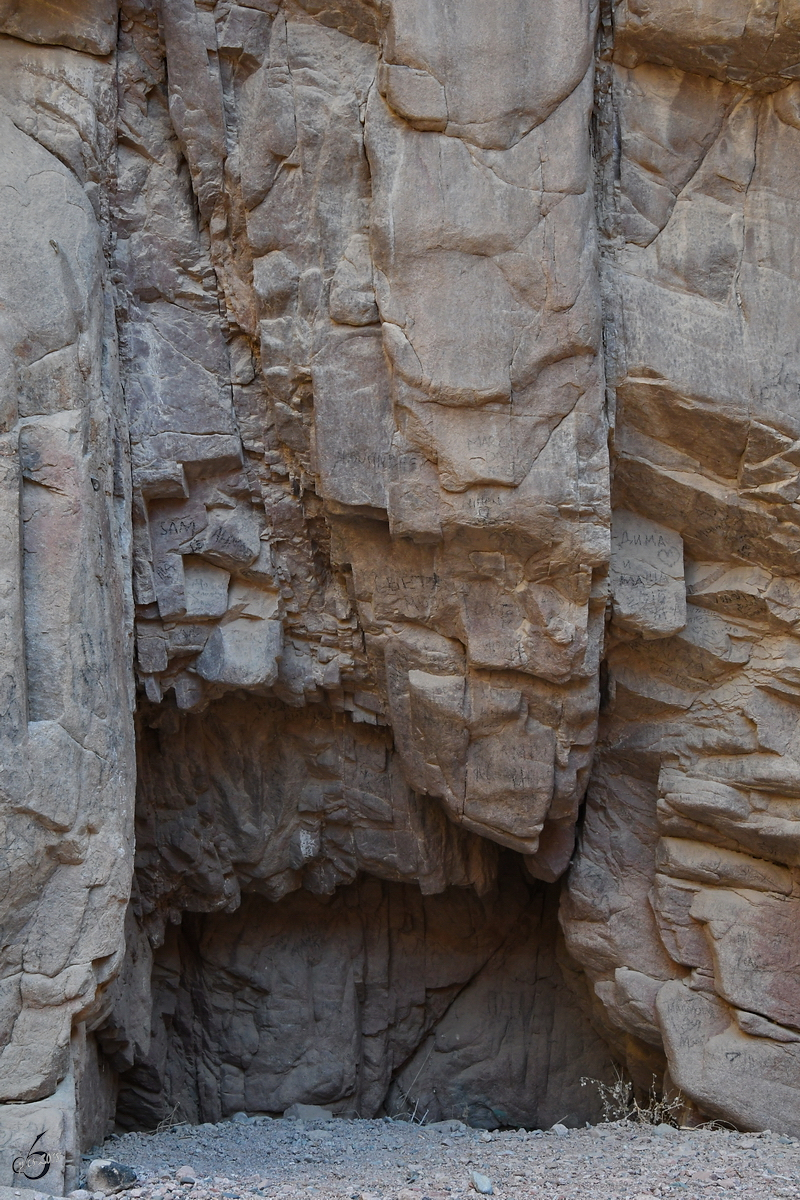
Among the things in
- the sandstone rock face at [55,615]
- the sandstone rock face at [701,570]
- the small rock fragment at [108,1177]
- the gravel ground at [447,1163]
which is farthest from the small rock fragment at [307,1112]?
the small rock fragment at [108,1177]

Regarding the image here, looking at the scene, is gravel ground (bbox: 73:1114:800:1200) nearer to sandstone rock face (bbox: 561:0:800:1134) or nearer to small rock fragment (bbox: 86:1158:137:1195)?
small rock fragment (bbox: 86:1158:137:1195)

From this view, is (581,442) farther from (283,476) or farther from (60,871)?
(60,871)

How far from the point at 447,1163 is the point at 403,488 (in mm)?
2994

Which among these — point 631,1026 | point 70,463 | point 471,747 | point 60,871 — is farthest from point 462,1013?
point 70,463

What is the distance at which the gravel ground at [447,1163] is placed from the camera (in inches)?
153

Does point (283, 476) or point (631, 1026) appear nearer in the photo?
point (283, 476)

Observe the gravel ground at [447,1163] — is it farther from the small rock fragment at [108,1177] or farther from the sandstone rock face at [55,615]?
the sandstone rock face at [55,615]

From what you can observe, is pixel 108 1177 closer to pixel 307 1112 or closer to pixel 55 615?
pixel 55 615

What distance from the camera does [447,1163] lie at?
187 inches

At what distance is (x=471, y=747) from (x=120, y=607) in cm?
191

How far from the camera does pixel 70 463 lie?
4.31 m

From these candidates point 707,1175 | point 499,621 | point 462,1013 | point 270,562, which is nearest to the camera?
point 707,1175

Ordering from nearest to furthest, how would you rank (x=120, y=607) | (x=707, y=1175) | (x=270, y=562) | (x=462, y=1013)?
(x=707, y=1175)
(x=120, y=607)
(x=270, y=562)
(x=462, y=1013)

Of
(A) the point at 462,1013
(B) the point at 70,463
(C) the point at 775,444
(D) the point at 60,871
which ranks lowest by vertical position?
(A) the point at 462,1013
